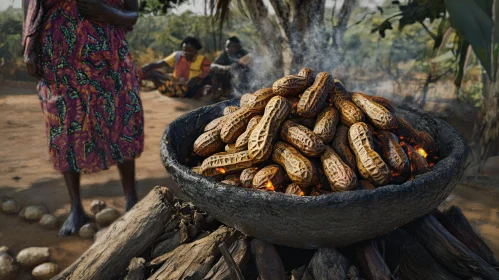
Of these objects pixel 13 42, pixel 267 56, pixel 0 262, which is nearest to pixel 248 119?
pixel 0 262

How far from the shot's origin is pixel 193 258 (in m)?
2.31

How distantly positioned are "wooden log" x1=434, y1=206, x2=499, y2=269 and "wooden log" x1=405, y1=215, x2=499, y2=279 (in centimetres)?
16

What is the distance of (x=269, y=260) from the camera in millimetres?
2168

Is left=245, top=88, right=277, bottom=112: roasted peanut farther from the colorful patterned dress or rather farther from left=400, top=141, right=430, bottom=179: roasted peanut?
the colorful patterned dress

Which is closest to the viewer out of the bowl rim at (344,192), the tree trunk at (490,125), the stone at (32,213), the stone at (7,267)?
the bowl rim at (344,192)

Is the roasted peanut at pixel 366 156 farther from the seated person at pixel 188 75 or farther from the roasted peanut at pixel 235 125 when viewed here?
the seated person at pixel 188 75

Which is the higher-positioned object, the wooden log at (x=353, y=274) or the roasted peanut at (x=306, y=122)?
the roasted peanut at (x=306, y=122)

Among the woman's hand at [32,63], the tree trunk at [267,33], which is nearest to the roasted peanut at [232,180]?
the woman's hand at [32,63]

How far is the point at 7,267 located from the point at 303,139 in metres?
2.45

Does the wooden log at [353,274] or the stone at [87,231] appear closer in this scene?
the wooden log at [353,274]

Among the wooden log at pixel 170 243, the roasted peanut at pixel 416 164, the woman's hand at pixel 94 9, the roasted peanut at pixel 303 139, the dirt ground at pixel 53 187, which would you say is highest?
the woman's hand at pixel 94 9

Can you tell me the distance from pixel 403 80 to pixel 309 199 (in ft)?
28.5

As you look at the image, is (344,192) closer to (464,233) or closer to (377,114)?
(377,114)

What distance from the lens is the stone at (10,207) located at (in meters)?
4.04
